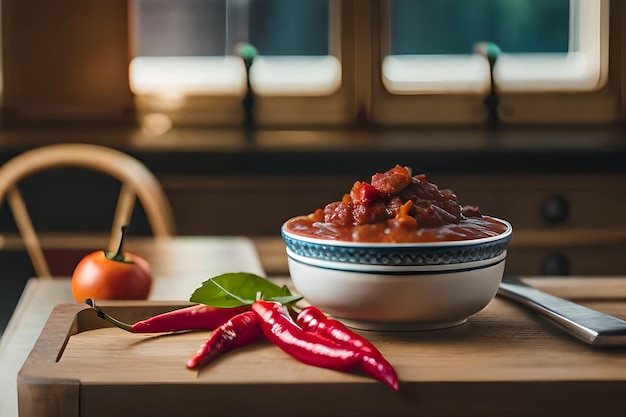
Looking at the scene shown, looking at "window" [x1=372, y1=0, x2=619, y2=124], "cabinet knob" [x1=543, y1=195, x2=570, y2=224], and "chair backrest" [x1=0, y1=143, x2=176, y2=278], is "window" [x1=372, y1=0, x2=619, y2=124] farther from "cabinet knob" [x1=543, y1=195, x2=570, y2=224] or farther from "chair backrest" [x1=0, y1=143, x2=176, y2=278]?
"chair backrest" [x1=0, y1=143, x2=176, y2=278]

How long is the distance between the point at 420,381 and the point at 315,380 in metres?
0.09

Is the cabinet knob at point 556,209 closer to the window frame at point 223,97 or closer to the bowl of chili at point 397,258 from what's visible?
the window frame at point 223,97

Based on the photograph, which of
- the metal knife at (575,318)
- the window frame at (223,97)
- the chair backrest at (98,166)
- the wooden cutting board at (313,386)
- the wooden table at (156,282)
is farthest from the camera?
the window frame at (223,97)

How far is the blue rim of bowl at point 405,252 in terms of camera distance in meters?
0.88

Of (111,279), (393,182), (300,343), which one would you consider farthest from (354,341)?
(111,279)

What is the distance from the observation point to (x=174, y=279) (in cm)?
142

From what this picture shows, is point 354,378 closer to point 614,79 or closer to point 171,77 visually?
point 171,77

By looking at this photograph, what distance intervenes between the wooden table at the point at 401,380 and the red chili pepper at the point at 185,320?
2 centimetres

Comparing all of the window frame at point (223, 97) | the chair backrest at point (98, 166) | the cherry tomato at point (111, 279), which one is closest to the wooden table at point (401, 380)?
the cherry tomato at point (111, 279)

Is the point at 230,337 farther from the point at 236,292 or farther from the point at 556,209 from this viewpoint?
the point at 556,209

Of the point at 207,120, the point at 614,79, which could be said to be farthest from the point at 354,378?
the point at 614,79

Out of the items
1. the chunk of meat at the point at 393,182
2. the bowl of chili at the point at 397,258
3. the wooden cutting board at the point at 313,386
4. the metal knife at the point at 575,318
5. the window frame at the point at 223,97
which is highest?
the window frame at the point at 223,97

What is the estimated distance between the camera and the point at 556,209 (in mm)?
2318

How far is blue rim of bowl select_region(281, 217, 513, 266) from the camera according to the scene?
0.88 m
